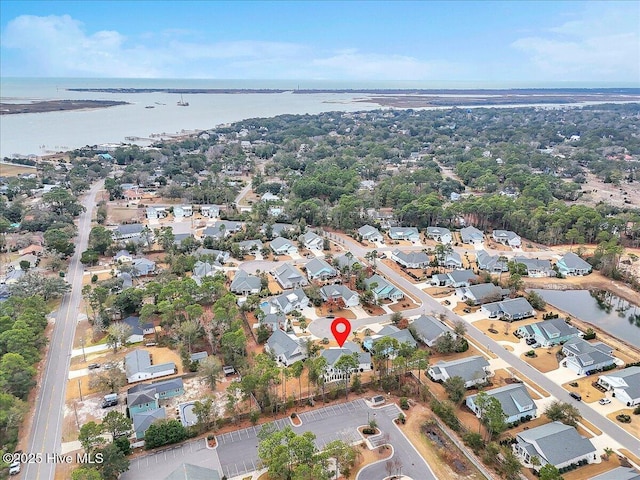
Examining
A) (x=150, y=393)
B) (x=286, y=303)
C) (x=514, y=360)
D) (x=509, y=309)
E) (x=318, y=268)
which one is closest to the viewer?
(x=150, y=393)

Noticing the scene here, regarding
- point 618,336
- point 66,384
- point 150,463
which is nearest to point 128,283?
point 66,384

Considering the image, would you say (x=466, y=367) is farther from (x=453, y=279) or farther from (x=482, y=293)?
(x=453, y=279)

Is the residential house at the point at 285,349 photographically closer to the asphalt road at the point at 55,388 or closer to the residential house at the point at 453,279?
the asphalt road at the point at 55,388

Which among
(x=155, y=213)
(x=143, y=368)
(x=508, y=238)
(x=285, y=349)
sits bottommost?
(x=143, y=368)

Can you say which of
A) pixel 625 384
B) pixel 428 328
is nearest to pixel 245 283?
pixel 428 328

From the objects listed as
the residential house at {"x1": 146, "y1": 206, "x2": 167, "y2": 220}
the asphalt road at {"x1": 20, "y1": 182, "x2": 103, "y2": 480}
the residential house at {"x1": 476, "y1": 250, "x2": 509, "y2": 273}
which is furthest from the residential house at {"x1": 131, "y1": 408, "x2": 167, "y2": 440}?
the residential house at {"x1": 146, "y1": 206, "x2": 167, "y2": 220}

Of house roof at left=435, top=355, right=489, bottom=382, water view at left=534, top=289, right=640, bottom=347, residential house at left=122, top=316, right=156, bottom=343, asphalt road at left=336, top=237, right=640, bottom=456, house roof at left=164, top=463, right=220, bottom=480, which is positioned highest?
house roof at left=164, top=463, right=220, bottom=480

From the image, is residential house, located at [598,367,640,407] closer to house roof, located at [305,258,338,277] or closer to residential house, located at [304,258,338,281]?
residential house, located at [304,258,338,281]
